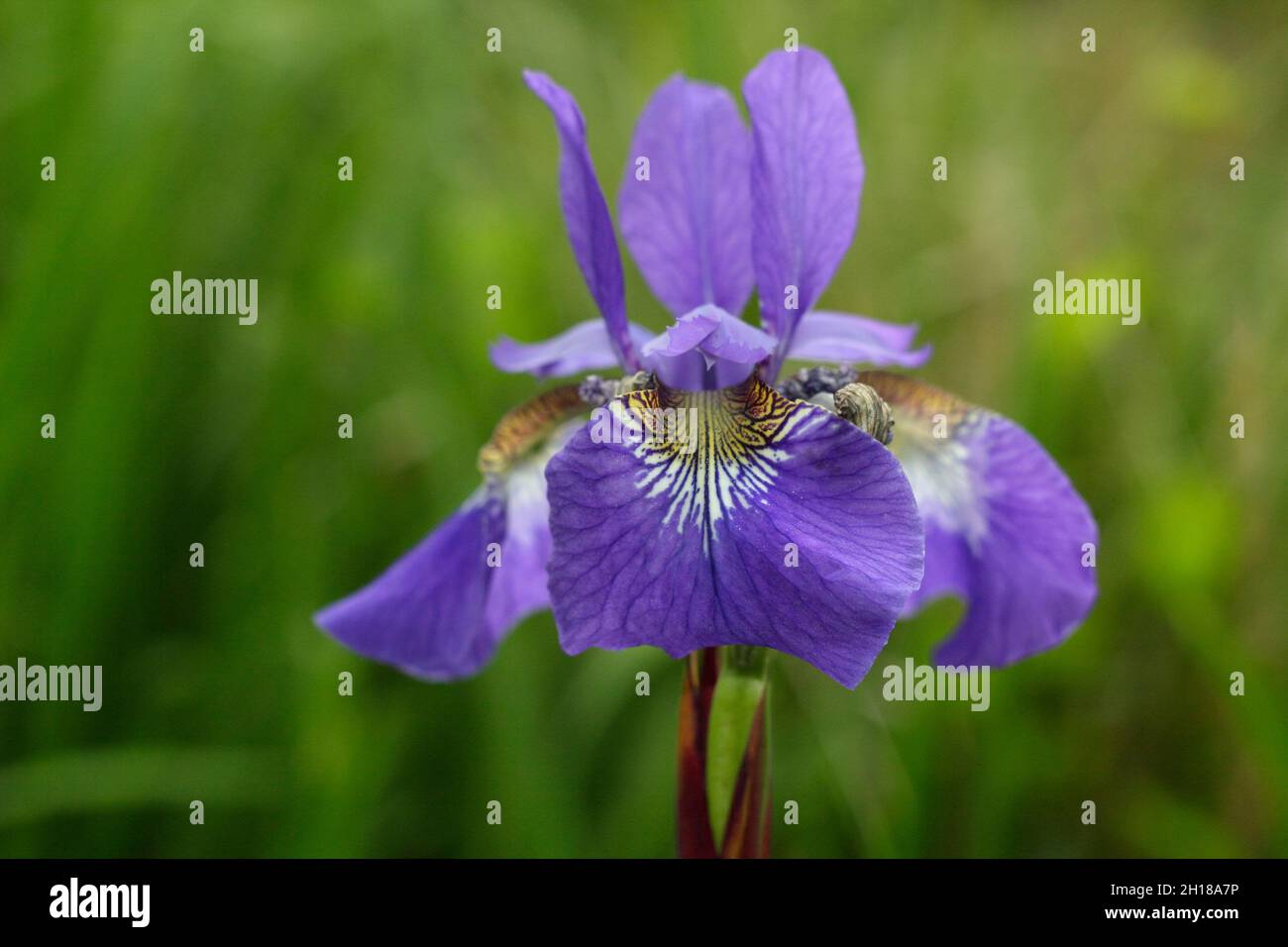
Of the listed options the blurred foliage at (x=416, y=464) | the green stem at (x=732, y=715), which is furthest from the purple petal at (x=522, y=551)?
the blurred foliage at (x=416, y=464)

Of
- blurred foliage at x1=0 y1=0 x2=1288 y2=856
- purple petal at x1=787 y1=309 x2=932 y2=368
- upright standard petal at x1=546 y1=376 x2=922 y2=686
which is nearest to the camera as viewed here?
upright standard petal at x1=546 y1=376 x2=922 y2=686

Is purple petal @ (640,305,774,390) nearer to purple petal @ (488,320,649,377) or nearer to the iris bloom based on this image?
the iris bloom

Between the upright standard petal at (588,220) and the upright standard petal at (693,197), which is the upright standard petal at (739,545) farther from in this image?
the upright standard petal at (693,197)

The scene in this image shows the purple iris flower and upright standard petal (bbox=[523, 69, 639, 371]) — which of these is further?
upright standard petal (bbox=[523, 69, 639, 371])

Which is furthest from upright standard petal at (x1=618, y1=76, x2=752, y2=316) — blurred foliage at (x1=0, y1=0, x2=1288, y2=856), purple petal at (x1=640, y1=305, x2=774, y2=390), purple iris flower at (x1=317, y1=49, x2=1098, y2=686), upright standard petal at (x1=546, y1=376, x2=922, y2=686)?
blurred foliage at (x1=0, y1=0, x2=1288, y2=856)

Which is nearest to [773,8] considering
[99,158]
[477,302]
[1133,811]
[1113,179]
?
[1113,179]

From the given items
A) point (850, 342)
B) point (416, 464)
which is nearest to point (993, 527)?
point (850, 342)

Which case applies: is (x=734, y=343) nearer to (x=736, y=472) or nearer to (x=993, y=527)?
(x=736, y=472)
